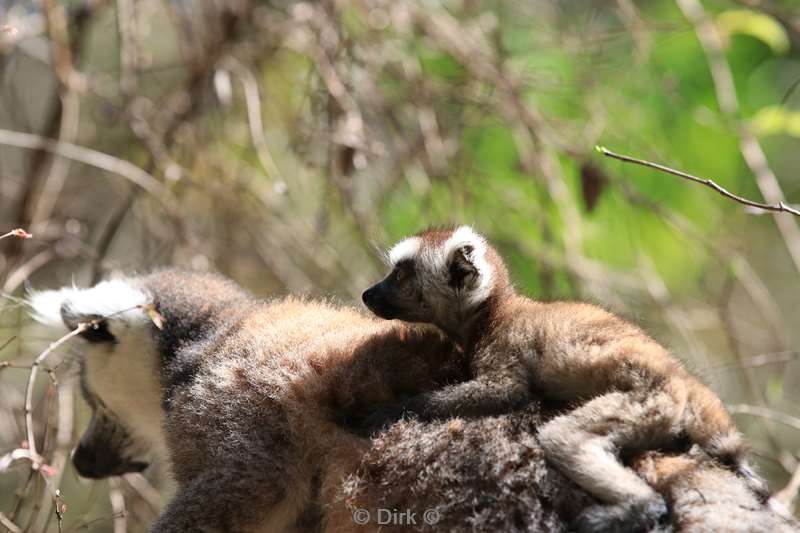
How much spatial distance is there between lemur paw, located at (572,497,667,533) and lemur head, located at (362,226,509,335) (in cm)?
119

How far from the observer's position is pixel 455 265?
4.01 meters

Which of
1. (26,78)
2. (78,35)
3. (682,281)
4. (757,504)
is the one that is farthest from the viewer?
(26,78)

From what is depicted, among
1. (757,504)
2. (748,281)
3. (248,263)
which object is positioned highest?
(248,263)

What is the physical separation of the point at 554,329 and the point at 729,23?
3102mm

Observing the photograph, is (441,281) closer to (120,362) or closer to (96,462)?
(120,362)

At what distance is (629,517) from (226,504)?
1325 millimetres

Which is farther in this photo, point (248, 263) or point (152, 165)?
point (248, 263)

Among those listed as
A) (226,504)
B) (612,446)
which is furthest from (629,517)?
(226,504)

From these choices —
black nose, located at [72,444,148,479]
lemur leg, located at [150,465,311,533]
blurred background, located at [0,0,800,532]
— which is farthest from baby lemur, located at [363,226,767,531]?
black nose, located at [72,444,148,479]

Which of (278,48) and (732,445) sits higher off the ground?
(278,48)

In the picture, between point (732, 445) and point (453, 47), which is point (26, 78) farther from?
point (732, 445)

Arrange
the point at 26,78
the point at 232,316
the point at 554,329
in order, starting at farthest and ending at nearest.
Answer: the point at 26,78 → the point at 232,316 → the point at 554,329

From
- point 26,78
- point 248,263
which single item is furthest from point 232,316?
point 26,78

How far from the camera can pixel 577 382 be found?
3.24 m
